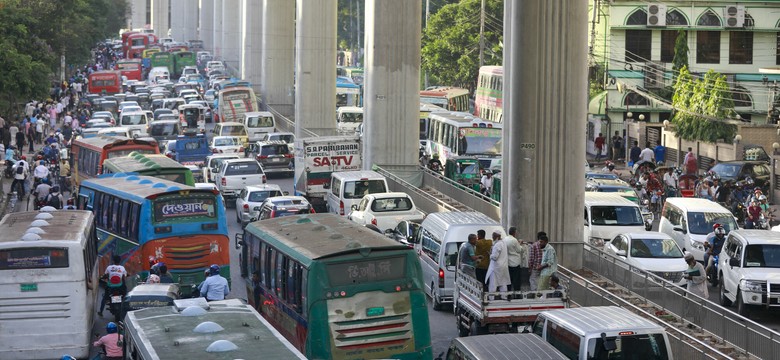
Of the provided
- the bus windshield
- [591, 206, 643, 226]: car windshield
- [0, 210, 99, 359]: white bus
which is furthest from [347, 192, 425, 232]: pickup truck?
the bus windshield

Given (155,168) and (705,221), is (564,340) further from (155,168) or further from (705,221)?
(155,168)

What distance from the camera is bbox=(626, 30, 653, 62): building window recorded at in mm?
63938

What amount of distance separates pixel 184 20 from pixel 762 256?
143 meters

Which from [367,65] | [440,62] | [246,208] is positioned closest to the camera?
[246,208]

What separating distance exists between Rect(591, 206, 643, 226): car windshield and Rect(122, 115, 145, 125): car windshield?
31.4 m

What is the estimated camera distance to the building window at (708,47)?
2544 inches

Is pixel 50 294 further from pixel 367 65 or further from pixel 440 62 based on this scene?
pixel 440 62

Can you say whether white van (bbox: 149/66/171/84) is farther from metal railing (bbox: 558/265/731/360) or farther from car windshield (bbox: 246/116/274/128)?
metal railing (bbox: 558/265/731/360)

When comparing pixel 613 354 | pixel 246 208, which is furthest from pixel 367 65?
pixel 613 354

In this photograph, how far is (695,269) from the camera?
2336 cm

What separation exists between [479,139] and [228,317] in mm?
31094

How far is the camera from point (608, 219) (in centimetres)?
2994

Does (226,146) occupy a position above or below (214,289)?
above

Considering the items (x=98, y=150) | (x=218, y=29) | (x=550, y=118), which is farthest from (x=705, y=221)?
(x=218, y=29)
